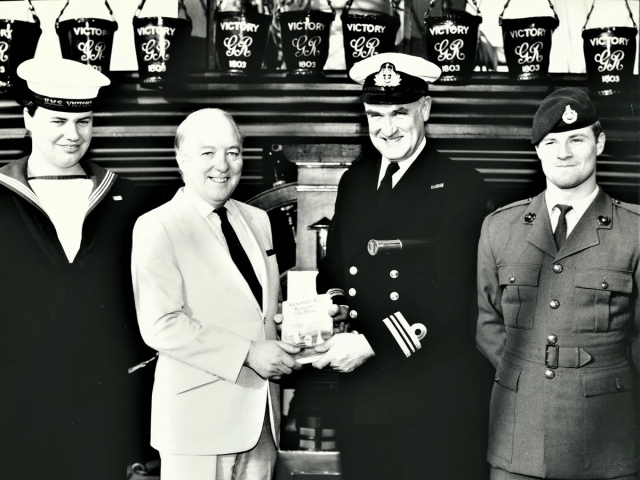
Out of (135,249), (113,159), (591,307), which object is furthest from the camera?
(113,159)

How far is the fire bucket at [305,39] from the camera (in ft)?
9.89

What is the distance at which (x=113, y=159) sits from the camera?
10.4 feet

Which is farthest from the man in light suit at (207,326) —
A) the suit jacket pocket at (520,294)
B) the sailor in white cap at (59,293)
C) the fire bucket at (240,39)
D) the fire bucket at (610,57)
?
the fire bucket at (610,57)

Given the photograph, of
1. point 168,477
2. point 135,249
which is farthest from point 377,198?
point 168,477

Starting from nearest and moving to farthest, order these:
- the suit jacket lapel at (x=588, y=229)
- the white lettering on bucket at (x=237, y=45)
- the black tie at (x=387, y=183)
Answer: the suit jacket lapel at (x=588, y=229) → the black tie at (x=387, y=183) → the white lettering on bucket at (x=237, y=45)

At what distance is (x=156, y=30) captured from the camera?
9.89ft

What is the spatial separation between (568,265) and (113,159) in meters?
1.83

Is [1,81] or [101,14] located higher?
[101,14]

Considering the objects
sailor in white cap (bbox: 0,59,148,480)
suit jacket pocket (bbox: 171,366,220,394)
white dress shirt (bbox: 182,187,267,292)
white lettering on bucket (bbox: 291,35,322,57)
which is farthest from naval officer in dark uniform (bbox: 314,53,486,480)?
sailor in white cap (bbox: 0,59,148,480)

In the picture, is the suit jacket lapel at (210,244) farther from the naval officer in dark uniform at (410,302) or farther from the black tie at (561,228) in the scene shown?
the black tie at (561,228)

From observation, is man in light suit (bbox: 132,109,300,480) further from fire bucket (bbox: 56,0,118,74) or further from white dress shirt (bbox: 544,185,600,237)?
white dress shirt (bbox: 544,185,600,237)

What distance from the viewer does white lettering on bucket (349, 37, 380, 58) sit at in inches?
119

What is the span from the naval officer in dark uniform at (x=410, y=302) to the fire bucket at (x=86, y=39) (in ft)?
3.36

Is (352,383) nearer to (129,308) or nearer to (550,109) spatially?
(129,308)
